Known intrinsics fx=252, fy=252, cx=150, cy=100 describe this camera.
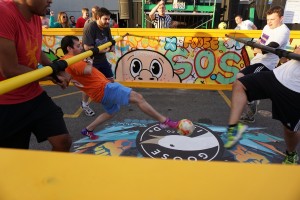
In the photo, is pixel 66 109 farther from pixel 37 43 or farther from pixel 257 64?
pixel 257 64

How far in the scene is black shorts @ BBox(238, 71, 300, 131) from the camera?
2490 millimetres

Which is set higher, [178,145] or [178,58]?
[178,58]

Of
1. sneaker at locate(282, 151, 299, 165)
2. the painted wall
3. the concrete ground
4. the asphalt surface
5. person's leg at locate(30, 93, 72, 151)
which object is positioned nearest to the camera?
person's leg at locate(30, 93, 72, 151)

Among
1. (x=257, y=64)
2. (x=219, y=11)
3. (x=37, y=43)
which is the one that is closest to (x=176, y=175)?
(x=37, y=43)

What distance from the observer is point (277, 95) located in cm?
253

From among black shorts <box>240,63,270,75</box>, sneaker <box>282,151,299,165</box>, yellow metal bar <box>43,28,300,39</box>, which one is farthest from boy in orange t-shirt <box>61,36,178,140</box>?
yellow metal bar <box>43,28,300,39</box>

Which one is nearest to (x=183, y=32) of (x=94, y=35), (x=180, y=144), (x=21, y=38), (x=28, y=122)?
(x=94, y=35)

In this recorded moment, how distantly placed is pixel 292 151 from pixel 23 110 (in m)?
3.03

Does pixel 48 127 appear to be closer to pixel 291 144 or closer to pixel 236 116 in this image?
pixel 236 116

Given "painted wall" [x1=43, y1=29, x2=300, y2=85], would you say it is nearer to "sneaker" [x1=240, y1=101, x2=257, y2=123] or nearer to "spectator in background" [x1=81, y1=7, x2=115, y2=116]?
"spectator in background" [x1=81, y1=7, x2=115, y2=116]

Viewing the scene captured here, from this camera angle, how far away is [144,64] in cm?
614

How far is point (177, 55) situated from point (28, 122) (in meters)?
4.44

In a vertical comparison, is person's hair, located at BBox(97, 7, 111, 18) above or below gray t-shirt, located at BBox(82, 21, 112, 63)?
above

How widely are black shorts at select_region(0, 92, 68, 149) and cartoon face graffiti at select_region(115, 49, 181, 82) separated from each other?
4040 millimetres
